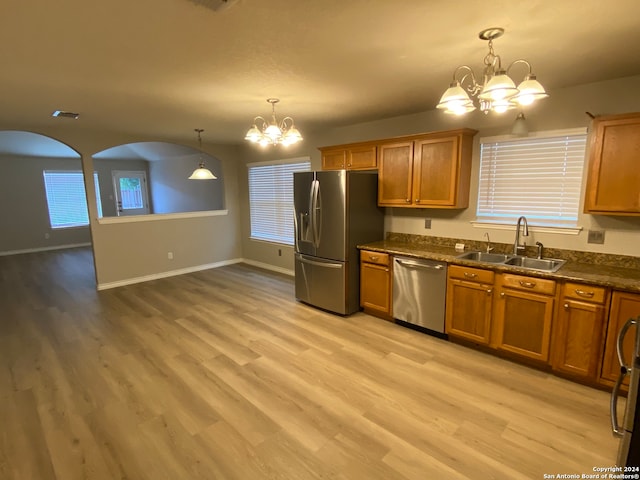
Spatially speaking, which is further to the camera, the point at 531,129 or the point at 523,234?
the point at 523,234

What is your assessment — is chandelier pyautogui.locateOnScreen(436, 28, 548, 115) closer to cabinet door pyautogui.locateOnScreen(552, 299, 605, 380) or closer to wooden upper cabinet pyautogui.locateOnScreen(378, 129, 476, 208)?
wooden upper cabinet pyautogui.locateOnScreen(378, 129, 476, 208)

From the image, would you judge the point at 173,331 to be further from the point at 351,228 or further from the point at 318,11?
the point at 318,11

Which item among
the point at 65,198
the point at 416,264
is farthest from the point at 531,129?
the point at 65,198

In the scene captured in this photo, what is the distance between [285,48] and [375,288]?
2.73 meters

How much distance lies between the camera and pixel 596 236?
2951mm

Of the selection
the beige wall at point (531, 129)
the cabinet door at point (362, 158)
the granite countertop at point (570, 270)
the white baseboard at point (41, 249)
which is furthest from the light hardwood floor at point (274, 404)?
the white baseboard at point (41, 249)

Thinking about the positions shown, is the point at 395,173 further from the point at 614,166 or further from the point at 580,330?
the point at 580,330

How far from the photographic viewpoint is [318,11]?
1657mm

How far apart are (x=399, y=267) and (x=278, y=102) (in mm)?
2152

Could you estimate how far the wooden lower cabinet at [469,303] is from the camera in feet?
10.1

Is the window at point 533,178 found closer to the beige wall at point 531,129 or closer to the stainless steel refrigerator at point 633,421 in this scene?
the beige wall at point 531,129

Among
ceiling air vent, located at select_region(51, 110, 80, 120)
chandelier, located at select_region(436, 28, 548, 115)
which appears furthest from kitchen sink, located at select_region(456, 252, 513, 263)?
ceiling air vent, located at select_region(51, 110, 80, 120)

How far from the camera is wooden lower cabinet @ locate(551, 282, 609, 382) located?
98.3 inches

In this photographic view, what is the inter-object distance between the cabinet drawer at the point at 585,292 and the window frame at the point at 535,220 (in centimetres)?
72
